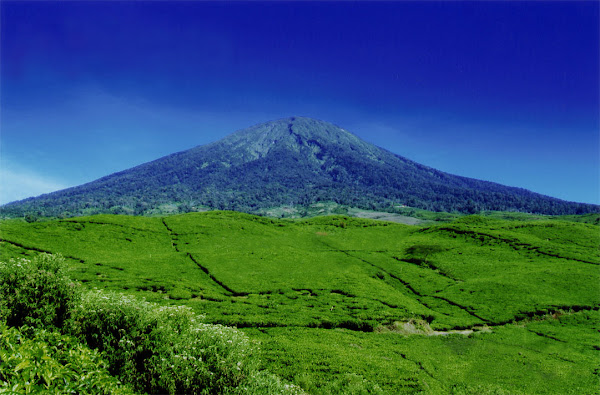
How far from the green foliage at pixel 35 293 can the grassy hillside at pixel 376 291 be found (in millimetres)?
14823

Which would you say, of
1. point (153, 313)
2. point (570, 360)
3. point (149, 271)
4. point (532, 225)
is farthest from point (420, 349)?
point (532, 225)

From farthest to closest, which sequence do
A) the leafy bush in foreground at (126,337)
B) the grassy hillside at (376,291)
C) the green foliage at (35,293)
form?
the grassy hillside at (376,291) < the green foliage at (35,293) < the leafy bush in foreground at (126,337)

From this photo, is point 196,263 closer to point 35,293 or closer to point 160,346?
point 35,293

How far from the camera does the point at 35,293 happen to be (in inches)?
728

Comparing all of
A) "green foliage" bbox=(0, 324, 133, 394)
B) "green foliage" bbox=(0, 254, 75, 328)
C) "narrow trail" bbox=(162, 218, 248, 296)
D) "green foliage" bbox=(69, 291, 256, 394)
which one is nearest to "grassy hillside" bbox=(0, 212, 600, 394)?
"narrow trail" bbox=(162, 218, 248, 296)

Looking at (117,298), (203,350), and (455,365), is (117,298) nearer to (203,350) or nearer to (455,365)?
(203,350)

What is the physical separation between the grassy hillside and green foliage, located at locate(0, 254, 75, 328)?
14.8m

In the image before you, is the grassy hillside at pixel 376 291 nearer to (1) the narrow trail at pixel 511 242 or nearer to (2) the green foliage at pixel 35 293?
(1) the narrow trail at pixel 511 242

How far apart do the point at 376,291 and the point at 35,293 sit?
1644 inches

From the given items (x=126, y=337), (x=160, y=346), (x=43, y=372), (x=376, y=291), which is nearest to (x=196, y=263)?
(x=376, y=291)

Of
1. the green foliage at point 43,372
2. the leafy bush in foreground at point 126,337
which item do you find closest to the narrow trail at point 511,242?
the leafy bush in foreground at point 126,337

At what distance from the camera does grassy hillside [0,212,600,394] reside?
2728 cm

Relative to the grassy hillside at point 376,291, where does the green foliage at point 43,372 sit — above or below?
above

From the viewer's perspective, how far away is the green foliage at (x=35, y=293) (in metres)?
17.7
